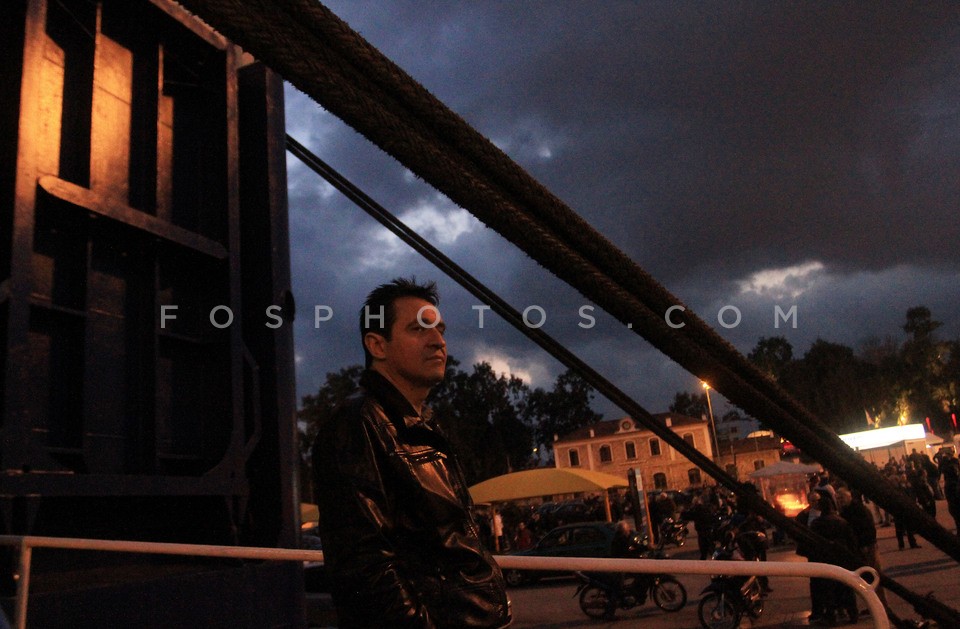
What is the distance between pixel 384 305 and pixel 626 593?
10431 mm

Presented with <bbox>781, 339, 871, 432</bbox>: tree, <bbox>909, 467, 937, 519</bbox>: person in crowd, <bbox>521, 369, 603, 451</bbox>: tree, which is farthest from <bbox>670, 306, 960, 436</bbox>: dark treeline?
<bbox>909, 467, 937, 519</bbox>: person in crowd

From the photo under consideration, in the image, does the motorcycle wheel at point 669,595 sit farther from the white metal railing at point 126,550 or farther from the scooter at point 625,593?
the white metal railing at point 126,550

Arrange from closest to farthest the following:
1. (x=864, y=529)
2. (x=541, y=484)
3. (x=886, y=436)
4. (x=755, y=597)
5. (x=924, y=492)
A: 1. (x=755, y=597)
2. (x=864, y=529)
3. (x=924, y=492)
4. (x=541, y=484)
5. (x=886, y=436)

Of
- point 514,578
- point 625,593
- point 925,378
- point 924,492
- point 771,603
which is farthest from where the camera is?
point 925,378

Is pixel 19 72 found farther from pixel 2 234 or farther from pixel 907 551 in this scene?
pixel 907 551

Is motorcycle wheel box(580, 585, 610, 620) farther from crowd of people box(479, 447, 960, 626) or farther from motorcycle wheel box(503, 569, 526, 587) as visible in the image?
motorcycle wheel box(503, 569, 526, 587)

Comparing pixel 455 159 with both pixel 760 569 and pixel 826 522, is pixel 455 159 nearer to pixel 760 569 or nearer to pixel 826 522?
pixel 760 569

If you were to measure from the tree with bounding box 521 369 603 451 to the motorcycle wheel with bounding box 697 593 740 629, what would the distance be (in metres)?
78.1

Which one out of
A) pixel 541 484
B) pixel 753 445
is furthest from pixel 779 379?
pixel 541 484

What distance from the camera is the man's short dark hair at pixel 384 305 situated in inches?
63.1

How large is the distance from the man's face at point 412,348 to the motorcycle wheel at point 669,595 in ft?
34.1

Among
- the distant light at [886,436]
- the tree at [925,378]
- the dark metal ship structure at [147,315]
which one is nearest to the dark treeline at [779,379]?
the tree at [925,378]

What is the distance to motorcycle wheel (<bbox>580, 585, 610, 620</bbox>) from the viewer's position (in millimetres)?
10977

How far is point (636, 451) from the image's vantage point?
67125mm
